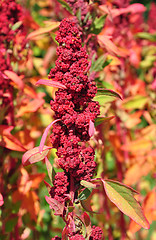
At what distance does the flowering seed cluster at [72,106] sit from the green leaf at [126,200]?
0.05 meters

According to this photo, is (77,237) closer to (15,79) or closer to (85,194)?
(85,194)

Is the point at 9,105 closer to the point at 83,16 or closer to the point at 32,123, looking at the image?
the point at 83,16

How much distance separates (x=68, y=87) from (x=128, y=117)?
962mm

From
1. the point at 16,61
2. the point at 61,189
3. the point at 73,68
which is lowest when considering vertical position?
the point at 61,189

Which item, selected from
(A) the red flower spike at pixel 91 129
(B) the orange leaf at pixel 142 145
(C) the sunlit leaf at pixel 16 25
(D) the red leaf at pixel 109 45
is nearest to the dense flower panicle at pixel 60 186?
(A) the red flower spike at pixel 91 129

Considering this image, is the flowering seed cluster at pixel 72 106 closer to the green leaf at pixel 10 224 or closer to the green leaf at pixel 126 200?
the green leaf at pixel 126 200

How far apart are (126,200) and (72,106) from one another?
0.73 feet

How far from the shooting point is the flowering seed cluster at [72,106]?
61 cm

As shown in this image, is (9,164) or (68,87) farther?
(9,164)

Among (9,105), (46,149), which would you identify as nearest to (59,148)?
(46,149)

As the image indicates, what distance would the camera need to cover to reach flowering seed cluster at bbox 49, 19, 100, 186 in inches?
24.2

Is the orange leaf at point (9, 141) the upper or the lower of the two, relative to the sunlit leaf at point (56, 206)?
upper

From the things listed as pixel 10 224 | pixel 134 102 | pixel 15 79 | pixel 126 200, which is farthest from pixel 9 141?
pixel 134 102

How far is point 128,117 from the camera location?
60.7 inches
